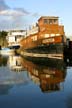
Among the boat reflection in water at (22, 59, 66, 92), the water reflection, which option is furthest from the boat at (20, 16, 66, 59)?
the boat reflection in water at (22, 59, 66, 92)

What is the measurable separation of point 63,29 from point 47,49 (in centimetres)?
1452

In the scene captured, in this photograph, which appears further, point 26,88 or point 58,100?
point 26,88

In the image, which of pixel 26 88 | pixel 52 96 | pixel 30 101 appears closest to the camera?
pixel 30 101

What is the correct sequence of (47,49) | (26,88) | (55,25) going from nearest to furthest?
1. (26,88)
2. (47,49)
3. (55,25)

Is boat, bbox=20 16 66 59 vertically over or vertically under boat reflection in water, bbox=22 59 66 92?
over

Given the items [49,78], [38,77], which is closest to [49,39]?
[38,77]

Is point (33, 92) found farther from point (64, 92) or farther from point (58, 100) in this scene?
point (58, 100)

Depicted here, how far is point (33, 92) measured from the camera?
18156mm

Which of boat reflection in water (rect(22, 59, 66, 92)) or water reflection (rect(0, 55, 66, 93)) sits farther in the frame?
water reflection (rect(0, 55, 66, 93))

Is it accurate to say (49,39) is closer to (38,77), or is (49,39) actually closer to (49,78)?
(38,77)

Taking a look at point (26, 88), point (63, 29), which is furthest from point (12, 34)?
point (26, 88)

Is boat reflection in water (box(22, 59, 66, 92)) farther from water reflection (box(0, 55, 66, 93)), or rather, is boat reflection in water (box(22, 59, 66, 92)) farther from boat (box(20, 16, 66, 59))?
boat (box(20, 16, 66, 59))

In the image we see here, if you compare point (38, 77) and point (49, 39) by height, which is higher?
point (49, 39)

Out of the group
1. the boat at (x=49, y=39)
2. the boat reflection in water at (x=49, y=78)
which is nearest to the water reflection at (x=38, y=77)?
the boat reflection in water at (x=49, y=78)
